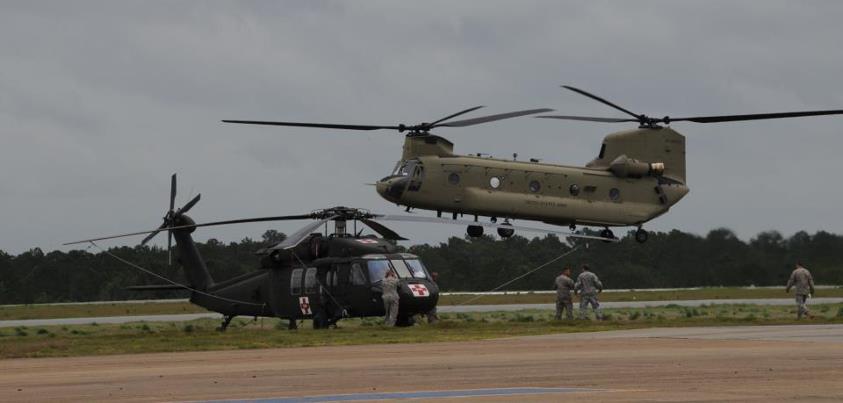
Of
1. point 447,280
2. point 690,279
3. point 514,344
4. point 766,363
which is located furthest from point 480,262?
point 766,363

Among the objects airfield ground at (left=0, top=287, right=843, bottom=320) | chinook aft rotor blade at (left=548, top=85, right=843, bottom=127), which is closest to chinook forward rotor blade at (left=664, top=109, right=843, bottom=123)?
chinook aft rotor blade at (left=548, top=85, right=843, bottom=127)

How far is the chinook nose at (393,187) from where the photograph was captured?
40281mm

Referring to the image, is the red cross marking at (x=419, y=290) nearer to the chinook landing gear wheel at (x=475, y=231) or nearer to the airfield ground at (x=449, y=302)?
the chinook landing gear wheel at (x=475, y=231)

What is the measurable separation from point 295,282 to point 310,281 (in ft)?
2.34

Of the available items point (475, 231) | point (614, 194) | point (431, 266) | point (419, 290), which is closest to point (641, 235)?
point (614, 194)

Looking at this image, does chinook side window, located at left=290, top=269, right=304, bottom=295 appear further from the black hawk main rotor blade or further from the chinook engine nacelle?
the chinook engine nacelle

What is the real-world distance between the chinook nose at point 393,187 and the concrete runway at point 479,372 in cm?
1579

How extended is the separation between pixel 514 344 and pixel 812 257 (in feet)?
126

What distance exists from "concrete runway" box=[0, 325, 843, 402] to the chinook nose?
15.8 metres

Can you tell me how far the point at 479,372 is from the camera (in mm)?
17516

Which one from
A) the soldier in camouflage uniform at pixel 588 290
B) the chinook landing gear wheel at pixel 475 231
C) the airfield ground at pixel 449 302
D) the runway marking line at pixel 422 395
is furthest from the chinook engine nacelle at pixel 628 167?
the runway marking line at pixel 422 395

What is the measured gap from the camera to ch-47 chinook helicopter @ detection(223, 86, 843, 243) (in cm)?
4053

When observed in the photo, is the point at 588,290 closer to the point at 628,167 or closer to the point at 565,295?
the point at 565,295

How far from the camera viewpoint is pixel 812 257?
59000 mm
